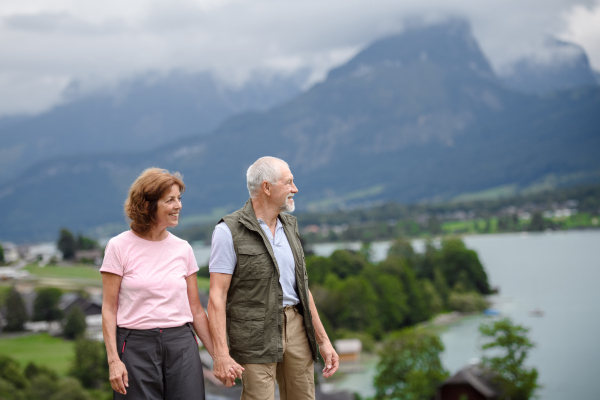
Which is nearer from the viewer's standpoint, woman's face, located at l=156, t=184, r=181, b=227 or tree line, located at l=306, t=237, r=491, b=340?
woman's face, located at l=156, t=184, r=181, b=227

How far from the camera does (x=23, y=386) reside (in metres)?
37.1

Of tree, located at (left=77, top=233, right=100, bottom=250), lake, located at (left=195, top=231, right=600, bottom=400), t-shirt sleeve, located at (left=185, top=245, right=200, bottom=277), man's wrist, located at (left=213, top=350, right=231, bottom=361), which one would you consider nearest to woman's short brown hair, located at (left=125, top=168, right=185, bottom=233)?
t-shirt sleeve, located at (left=185, top=245, right=200, bottom=277)

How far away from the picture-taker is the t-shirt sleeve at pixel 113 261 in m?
3.76

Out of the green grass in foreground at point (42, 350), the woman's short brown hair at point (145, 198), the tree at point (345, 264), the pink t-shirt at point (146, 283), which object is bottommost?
the green grass in foreground at point (42, 350)

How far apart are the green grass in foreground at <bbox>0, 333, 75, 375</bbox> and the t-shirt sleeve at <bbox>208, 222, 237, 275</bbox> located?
134 ft

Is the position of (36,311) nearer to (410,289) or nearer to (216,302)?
(410,289)

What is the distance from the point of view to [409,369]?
3791cm

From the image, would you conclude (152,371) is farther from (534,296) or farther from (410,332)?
(534,296)

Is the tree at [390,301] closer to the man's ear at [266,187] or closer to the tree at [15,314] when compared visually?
the tree at [15,314]

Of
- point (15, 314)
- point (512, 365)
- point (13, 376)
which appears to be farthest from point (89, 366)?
point (512, 365)

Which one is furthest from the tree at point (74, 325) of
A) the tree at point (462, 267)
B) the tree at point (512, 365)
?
the tree at point (462, 267)

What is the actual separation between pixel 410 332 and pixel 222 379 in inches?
1492

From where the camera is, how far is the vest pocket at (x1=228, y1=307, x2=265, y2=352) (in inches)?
159

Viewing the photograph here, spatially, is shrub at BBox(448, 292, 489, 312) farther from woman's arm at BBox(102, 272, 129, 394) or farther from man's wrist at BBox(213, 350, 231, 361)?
woman's arm at BBox(102, 272, 129, 394)
